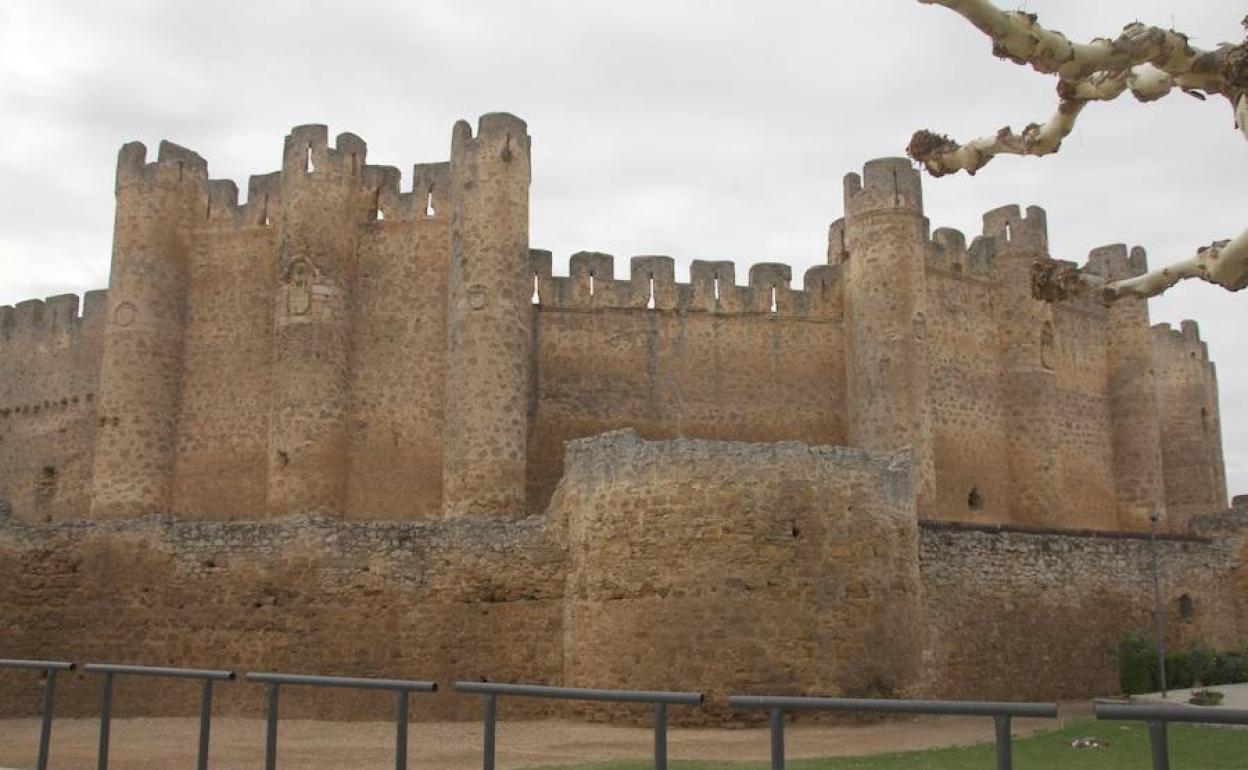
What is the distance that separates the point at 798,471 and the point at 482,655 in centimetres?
507

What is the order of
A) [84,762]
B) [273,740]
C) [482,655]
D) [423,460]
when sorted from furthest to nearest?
[423,460], [482,655], [84,762], [273,740]

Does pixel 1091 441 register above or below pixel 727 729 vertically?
above

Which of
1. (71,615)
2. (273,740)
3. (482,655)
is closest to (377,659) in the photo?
(482,655)

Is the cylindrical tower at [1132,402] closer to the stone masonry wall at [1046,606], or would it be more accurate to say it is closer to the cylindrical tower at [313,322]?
the stone masonry wall at [1046,606]

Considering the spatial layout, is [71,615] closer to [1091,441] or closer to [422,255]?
[422,255]

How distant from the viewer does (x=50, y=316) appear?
34.6m

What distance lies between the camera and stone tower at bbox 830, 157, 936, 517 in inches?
1153

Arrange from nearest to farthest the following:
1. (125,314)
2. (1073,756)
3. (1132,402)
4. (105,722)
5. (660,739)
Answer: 1. (660,739)
2. (105,722)
3. (1073,756)
4. (125,314)
5. (1132,402)

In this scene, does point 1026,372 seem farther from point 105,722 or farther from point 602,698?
point 602,698

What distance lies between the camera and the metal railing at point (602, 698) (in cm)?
803

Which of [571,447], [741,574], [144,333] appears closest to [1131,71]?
[741,574]

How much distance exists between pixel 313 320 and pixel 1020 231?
17118 mm

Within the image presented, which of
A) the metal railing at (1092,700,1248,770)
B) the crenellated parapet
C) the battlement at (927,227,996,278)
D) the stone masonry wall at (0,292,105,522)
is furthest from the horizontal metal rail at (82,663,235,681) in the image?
the crenellated parapet

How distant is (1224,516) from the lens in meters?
25.6
